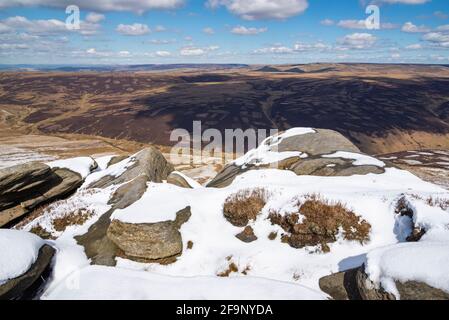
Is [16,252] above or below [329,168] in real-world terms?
below

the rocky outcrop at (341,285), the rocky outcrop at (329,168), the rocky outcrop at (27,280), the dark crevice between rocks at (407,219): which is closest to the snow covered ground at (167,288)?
the rocky outcrop at (27,280)

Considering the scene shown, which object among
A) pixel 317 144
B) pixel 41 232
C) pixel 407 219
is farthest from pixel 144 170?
pixel 407 219

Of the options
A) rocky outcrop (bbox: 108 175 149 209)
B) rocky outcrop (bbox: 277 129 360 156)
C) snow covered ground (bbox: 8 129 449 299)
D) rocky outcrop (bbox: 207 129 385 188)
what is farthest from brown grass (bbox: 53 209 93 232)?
rocky outcrop (bbox: 277 129 360 156)

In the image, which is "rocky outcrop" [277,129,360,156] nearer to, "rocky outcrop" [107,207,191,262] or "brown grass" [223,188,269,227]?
"brown grass" [223,188,269,227]

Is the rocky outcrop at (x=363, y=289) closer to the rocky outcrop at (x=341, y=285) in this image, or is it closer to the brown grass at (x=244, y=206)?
the rocky outcrop at (x=341, y=285)

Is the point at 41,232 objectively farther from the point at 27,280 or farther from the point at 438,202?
the point at 438,202
